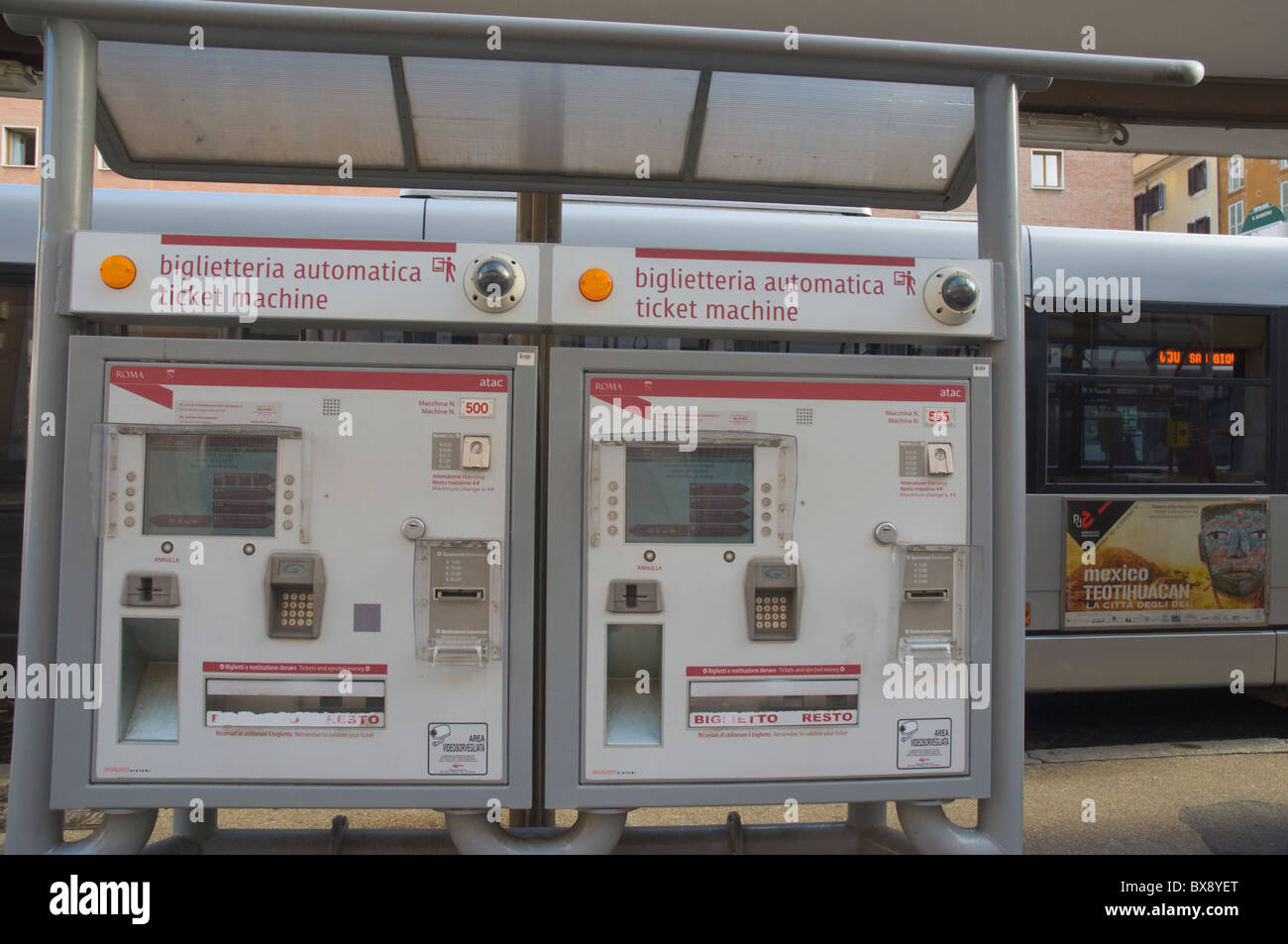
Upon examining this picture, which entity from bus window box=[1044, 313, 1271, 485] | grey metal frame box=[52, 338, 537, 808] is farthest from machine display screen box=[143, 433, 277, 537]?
bus window box=[1044, 313, 1271, 485]

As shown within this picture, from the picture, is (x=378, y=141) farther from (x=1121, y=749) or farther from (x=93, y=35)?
(x=1121, y=749)

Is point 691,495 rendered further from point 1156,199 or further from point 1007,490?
point 1156,199

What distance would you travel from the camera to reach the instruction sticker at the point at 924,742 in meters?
2.61

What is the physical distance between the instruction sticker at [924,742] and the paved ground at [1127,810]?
65.6 inches

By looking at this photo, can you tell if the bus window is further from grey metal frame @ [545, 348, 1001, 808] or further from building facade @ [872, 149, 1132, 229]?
building facade @ [872, 149, 1132, 229]

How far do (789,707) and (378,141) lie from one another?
8.27 ft

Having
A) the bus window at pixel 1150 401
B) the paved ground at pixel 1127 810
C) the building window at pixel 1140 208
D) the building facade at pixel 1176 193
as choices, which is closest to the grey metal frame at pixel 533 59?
the paved ground at pixel 1127 810

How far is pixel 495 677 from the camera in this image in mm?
2520

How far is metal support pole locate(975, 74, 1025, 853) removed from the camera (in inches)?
104

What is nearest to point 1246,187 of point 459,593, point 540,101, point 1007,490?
point 1007,490

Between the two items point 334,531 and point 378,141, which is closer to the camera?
point 334,531

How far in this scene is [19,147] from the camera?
2108cm

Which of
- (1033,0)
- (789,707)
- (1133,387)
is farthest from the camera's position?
(1133,387)

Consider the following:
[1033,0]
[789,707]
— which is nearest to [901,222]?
[1033,0]
